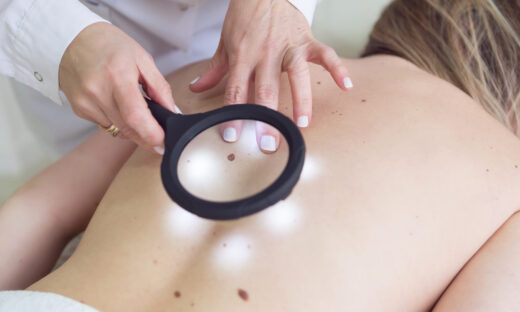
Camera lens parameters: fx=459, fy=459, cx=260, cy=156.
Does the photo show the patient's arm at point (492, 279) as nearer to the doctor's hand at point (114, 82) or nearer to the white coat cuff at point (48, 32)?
the doctor's hand at point (114, 82)

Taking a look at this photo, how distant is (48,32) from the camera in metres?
0.79

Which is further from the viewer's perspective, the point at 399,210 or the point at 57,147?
the point at 57,147

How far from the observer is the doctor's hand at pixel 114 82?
A: 26.6 inches

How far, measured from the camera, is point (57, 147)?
4.09 feet

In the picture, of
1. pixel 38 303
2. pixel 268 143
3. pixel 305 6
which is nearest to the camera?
pixel 38 303

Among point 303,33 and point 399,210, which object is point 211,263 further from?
point 303,33

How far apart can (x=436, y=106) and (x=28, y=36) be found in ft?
2.42

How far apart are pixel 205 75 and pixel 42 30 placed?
0.29 m

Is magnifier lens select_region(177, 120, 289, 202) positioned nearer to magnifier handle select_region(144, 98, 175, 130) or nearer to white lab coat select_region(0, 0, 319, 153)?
magnifier handle select_region(144, 98, 175, 130)

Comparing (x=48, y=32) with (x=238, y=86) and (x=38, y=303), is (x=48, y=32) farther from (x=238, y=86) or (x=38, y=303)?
(x=38, y=303)

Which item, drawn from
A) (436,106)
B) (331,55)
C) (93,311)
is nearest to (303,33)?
(331,55)

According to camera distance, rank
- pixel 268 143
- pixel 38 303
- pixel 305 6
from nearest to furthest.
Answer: pixel 38 303 → pixel 268 143 → pixel 305 6

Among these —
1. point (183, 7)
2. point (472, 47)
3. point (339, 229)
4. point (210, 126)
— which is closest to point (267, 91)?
A: point (210, 126)

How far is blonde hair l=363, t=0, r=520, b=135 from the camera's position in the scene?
37.4 inches
